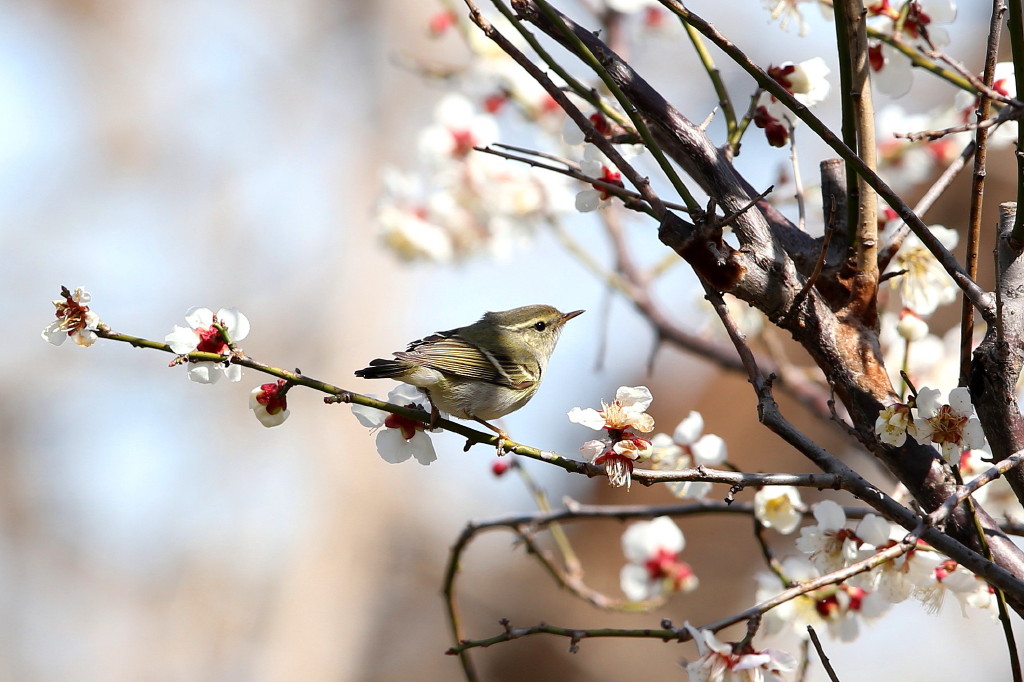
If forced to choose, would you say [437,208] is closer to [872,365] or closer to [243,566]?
[872,365]

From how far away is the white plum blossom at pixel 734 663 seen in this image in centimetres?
121

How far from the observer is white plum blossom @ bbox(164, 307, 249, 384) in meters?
1.24

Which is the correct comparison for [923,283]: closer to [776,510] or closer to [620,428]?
[776,510]

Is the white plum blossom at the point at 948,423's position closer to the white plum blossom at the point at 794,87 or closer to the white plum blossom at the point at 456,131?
the white plum blossom at the point at 794,87

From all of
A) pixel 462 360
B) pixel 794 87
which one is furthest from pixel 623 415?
pixel 462 360

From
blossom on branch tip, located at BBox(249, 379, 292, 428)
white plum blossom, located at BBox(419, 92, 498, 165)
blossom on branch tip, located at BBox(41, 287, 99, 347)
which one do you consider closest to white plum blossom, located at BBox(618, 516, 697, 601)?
blossom on branch tip, located at BBox(249, 379, 292, 428)

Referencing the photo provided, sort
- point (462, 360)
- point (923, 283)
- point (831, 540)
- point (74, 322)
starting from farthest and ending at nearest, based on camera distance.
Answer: point (462, 360) < point (923, 283) < point (831, 540) < point (74, 322)

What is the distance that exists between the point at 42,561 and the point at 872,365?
6.90m

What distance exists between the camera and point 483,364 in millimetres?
2355

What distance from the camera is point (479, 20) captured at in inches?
49.0

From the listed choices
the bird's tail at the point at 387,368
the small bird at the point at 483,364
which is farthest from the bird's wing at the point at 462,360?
the bird's tail at the point at 387,368

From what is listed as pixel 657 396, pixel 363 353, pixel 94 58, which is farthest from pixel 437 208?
pixel 94 58

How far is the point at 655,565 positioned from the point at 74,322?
4.51 ft

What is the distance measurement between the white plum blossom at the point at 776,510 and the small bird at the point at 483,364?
508 millimetres
